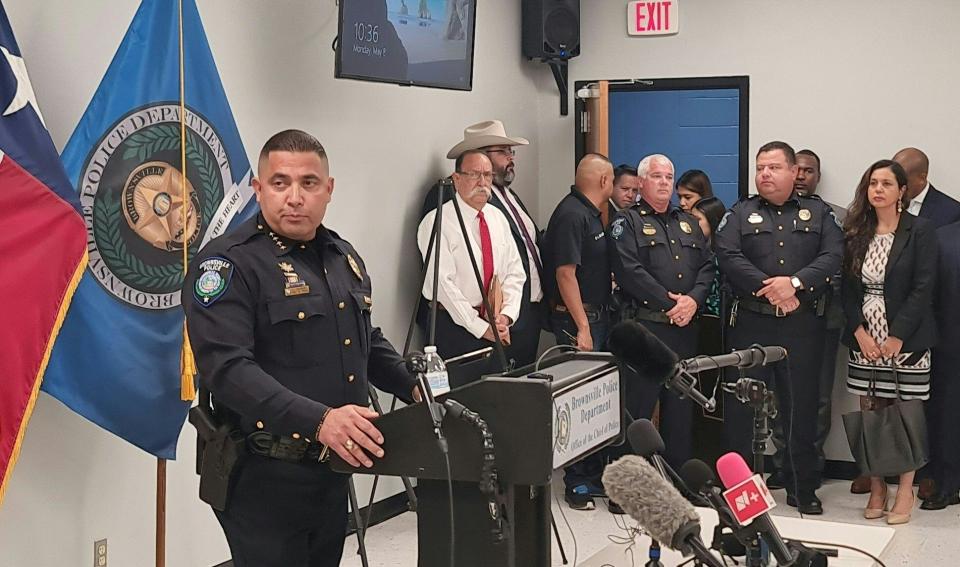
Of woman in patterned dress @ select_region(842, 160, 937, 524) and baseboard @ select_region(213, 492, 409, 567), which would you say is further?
woman in patterned dress @ select_region(842, 160, 937, 524)

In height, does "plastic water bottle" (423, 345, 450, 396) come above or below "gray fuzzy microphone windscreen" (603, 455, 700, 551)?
above

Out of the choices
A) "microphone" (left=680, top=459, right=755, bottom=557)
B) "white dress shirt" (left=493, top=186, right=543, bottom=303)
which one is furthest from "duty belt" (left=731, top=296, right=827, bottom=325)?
"microphone" (left=680, top=459, right=755, bottom=557)

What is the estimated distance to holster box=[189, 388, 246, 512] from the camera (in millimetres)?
2590

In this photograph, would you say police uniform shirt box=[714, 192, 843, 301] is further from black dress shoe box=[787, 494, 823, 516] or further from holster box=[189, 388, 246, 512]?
holster box=[189, 388, 246, 512]

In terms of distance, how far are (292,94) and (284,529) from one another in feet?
8.36

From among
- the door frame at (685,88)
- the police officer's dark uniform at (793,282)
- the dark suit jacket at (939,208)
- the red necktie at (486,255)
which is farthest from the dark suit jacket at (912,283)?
the red necktie at (486,255)

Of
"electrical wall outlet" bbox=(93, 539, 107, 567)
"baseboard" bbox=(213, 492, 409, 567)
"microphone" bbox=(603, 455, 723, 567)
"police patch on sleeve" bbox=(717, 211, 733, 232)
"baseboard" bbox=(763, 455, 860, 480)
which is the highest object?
"police patch on sleeve" bbox=(717, 211, 733, 232)

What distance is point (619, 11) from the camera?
698 centimetres

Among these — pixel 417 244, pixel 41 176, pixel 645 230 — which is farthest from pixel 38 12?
pixel 645 230

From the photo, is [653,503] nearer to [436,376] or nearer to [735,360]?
[436,376]

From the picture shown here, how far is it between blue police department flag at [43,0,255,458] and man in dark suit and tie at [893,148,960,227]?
3.81 meters

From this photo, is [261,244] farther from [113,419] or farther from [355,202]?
[355,202]

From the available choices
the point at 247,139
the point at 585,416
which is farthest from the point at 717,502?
the point at 247,139

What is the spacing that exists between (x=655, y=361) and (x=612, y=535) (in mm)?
2769
